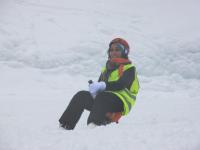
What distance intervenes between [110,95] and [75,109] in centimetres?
33

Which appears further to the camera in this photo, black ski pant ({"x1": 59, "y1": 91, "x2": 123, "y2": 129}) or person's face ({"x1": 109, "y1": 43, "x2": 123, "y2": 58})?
person's face ({"x1": 109, "y1": 43, "x2": 123, "y2": 58})

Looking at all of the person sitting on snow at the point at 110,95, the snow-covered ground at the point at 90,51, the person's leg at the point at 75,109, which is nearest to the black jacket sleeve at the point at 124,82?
the person sitting on snow at the point at 110,95

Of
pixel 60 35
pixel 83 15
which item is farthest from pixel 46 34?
pixel 83 15

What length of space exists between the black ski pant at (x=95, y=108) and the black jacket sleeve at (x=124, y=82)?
97mm

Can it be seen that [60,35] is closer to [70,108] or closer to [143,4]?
[143,4]

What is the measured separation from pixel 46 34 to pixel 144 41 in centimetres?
262

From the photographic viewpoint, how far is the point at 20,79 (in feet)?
32.2

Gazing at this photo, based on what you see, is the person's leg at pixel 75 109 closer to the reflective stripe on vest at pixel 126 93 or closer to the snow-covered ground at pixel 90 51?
the reflective stripe on vest at pixel 126 93

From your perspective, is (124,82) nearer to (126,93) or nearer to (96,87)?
(126,93)

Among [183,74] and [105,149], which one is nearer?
[105,149]

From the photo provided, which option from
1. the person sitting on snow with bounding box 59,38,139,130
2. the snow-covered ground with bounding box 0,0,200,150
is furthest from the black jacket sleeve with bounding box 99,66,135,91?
the snow-covered ground with bounding box 0,0,200,150

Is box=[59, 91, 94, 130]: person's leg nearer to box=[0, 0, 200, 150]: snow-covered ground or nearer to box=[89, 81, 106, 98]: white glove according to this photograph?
box=[89, 81, 106, 98]: white glove

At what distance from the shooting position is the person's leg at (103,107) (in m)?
3.96

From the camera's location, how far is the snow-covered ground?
7.84 metres
